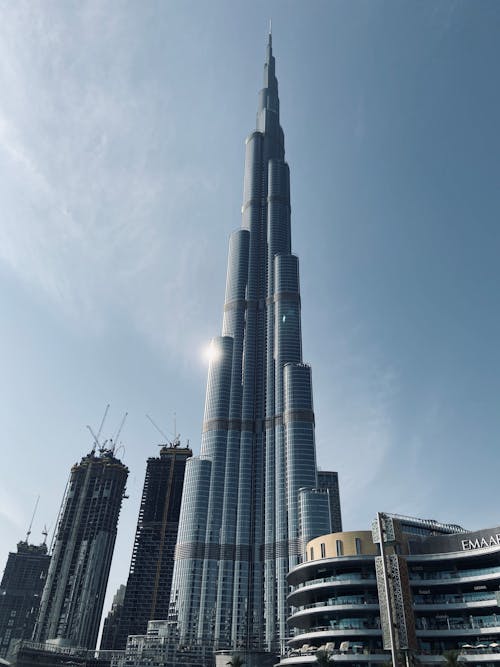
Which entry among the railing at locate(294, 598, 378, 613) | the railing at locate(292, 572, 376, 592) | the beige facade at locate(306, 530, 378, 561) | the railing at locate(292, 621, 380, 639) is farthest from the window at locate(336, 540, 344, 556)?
the railing at locate(292, 621, 380, 639)

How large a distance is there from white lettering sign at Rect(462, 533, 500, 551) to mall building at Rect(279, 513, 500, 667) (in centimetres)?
22

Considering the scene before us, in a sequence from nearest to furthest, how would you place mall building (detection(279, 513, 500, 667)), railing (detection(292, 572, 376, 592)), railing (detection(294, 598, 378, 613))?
mall building (detection(279, 513, 500, 667)) → railing (detection(294, 598, 378, 613)) → railing (detection(292, 572, 376, 592))

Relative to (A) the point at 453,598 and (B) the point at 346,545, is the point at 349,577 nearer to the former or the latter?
(B) the point at 346,545

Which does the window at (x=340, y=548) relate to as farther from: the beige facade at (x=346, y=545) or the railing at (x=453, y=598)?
the railing at (x=453, y=598)

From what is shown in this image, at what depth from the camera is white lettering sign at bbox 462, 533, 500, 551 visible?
370 ft

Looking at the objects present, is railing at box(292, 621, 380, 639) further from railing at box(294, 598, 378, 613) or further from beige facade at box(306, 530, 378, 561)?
beige facade at box(306, 530, 378, 561)

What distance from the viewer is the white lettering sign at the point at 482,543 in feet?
370

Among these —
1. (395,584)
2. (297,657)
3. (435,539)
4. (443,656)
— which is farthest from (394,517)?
(297,657)

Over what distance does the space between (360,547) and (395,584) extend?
1462 centimetres

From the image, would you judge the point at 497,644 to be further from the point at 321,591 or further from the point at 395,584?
the point at 321,591

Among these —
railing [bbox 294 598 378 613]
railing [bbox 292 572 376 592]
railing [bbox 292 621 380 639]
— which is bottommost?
railing [bbox 292 621 380 639]

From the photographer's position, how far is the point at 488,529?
11562 cm

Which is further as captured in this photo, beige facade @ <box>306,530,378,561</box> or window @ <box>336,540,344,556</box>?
window @ <box>336,540,344,556</box>

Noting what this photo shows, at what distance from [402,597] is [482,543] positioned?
22.7 metres
